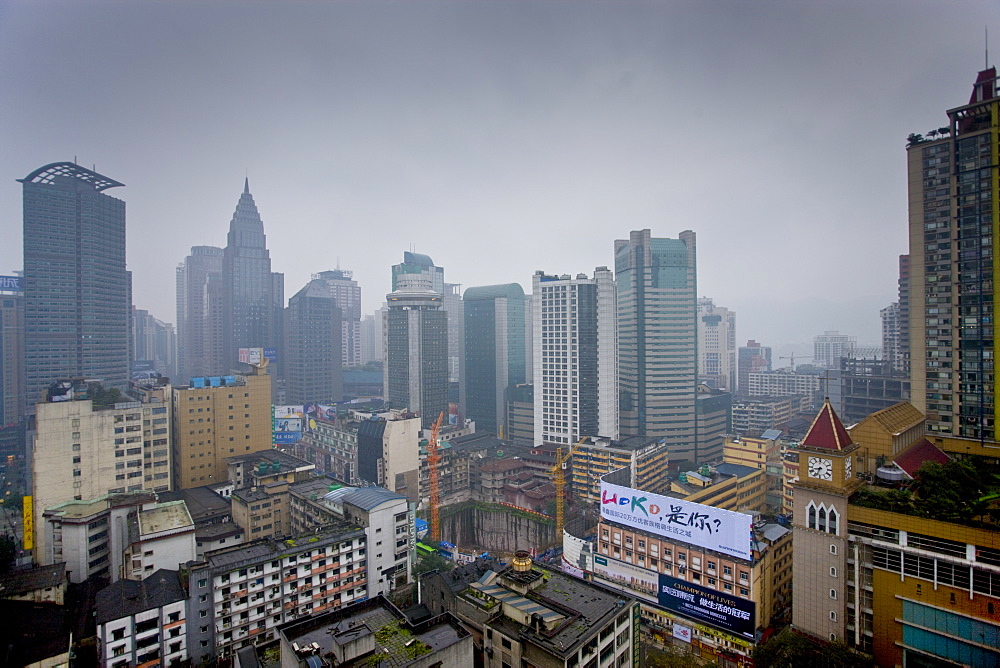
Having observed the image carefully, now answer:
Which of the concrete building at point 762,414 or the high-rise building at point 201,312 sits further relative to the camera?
the high-rise building at point 201,312

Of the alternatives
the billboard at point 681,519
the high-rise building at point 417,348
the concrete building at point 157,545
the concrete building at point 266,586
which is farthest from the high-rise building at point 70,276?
the billboard at point 681,519

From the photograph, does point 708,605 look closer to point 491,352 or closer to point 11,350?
point 491,352

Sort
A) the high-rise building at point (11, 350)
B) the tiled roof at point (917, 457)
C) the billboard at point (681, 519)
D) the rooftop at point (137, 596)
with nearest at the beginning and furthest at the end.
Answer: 1. the rooftop at point (137, 596)
2. the tiled roof at point (917, 457)
3. the billboard at point (681, 519)
4. the high-rise building at point (11, 350)

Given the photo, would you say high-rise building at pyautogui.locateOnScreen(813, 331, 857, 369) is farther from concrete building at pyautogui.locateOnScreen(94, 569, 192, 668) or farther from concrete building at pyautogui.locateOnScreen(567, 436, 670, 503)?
concrete building at pyautogui.locateOnScreen(94, 569, 192, 668)

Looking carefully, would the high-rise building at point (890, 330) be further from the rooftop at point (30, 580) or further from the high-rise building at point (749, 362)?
the rooftop at point (30, 580)

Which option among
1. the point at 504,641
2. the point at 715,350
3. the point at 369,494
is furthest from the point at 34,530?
the point at 715,350

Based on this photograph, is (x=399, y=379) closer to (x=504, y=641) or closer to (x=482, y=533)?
(x=482, y=533)

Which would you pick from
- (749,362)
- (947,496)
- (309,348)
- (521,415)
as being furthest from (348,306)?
(947,496)
